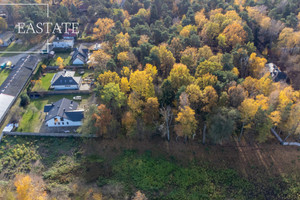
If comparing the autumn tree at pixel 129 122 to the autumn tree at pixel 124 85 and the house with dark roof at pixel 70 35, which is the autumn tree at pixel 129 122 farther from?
the house with dark roof at pixel 70 35

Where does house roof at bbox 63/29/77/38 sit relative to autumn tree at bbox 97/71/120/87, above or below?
below

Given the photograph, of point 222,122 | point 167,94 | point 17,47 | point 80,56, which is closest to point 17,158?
point 167,94

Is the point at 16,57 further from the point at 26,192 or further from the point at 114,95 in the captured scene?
the point at 26,192

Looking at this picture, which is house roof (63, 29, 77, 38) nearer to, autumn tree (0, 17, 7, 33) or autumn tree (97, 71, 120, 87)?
autumn tree (0, 17, 7, 33)

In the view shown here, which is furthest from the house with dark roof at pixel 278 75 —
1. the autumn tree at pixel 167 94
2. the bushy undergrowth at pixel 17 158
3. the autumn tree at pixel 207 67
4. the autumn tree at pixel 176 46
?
the bushy undergrowth at pixel 17 158

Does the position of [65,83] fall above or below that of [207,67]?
below

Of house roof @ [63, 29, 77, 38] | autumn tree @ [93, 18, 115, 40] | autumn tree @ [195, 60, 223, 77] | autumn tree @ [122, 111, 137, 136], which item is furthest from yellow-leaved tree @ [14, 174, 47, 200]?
house roof @ [63, 29, 77, 38]
